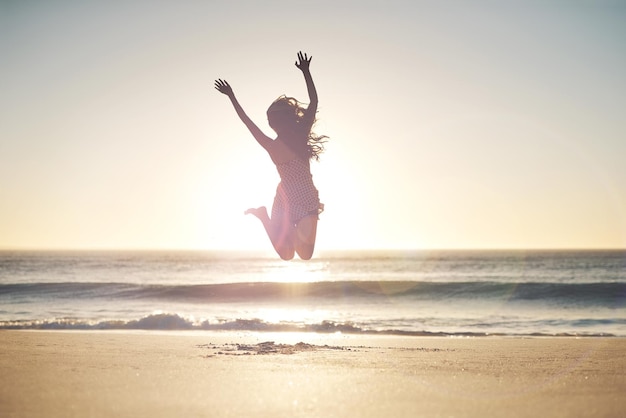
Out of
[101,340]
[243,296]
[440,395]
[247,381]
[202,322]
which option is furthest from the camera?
[243,296]

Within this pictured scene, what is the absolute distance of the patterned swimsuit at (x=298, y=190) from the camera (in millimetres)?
7125

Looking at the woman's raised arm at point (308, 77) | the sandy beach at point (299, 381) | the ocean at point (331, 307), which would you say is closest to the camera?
the sandy beach at point (299, 381)

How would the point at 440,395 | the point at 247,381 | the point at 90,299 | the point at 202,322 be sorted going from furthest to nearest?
the point at 90,299 < the point at 202,322 < the point at 247,381 < the point at 440,395

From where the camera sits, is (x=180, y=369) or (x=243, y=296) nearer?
(x=180, y=369)

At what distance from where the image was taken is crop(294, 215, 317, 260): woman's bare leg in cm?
714

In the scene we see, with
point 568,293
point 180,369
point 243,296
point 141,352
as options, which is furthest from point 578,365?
point 568,293

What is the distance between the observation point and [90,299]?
28625 millimetres

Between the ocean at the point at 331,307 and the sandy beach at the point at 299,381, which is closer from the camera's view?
the sandy beach at the point at 299,381

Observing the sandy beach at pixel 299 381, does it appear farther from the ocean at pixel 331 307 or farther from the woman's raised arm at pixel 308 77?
the ocean at pixel 331 307

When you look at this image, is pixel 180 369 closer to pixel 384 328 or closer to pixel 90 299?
pixel 384 328

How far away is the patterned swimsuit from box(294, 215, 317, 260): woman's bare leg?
2.5 inches

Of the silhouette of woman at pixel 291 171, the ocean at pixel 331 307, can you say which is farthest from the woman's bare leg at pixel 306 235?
the ocean at pixel 331 307

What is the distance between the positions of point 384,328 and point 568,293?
17712 mm

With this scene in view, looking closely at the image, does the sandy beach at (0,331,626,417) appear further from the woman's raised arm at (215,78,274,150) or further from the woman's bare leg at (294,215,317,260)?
the woman's raised arm at (215,78,274,150)
